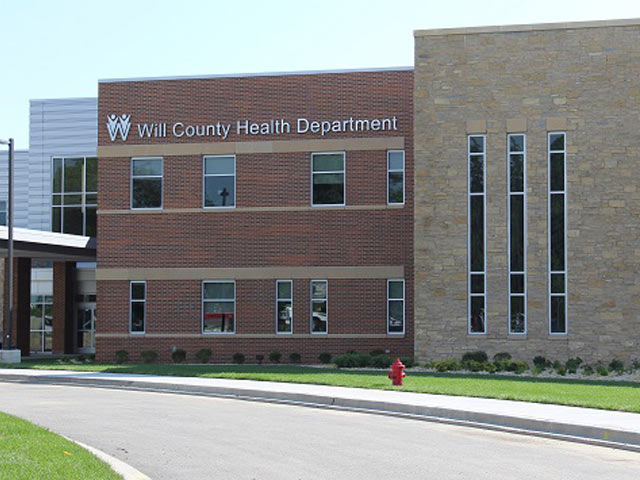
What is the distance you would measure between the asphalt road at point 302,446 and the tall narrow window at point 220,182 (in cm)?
1464

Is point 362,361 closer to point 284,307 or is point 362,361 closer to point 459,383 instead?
point 284,307

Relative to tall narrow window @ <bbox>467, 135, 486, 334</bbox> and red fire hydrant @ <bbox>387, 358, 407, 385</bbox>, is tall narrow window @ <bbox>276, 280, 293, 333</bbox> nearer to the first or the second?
tall narrow window @ <bbox>467, 135, 486, 334</bbox>

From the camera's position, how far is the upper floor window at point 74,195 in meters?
A: 42.1

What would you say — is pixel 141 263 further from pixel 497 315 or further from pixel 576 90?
pixel 576 90

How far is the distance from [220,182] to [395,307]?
23.4 ft

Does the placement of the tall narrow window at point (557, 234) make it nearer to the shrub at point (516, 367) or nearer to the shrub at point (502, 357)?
the shrub at point (502, 357)

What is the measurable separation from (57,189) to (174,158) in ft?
38.2

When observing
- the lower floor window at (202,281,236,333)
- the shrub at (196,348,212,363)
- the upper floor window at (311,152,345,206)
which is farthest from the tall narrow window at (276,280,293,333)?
the upper floor window at (311,152,345,206)

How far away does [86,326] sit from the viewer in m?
41.5

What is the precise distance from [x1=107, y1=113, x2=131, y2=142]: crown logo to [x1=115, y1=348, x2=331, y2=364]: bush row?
727cm

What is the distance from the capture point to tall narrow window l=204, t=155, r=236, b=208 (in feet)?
107

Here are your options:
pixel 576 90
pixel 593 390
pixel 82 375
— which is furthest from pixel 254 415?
pixel 576 90

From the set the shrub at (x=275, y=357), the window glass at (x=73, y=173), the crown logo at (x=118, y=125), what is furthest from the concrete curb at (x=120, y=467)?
the window glass at (x=73, y=173)

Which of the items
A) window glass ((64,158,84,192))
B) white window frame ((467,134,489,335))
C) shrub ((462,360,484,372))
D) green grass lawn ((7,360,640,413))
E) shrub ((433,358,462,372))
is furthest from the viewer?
window glass ((64,158,84,192))
